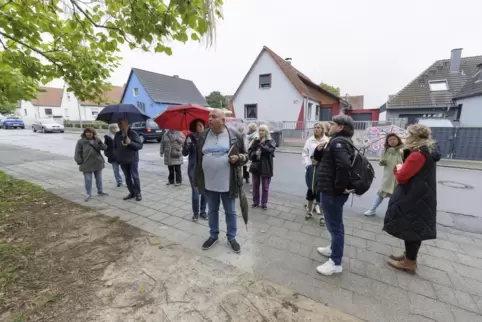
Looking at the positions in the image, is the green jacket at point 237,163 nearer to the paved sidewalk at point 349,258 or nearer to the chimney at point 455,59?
the paved sidewalk at point 349,258

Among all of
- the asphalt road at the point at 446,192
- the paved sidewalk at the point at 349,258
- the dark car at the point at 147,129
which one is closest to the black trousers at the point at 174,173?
the paved sidewalk at the point at 349,258

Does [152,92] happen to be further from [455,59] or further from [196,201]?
[455,59]

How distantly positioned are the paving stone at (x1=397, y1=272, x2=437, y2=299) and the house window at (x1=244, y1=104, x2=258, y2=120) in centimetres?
1992

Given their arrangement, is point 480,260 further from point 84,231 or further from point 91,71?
point 91,71

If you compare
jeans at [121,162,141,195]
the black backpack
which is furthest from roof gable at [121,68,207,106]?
the black backpack

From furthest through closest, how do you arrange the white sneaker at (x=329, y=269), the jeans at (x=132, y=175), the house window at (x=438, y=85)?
the house window at (x=438, y=85) → the jeans at (x=132, y=175) → the white sneaker at (x=329, y=269)

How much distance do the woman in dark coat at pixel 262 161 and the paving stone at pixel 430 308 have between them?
9.00 ft

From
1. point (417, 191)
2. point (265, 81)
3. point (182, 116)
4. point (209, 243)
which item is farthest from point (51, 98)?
point (417, 191)

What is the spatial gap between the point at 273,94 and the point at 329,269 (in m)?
19.4

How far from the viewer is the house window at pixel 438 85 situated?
18092 mm

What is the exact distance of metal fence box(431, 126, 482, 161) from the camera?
10.1 metres

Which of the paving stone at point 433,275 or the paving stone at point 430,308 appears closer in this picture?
the paving stone at point 430,308

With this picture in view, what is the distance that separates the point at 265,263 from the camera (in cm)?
290

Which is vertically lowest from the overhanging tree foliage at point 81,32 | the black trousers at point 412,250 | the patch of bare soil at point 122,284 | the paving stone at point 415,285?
the patch of bare soil at point 122,284
